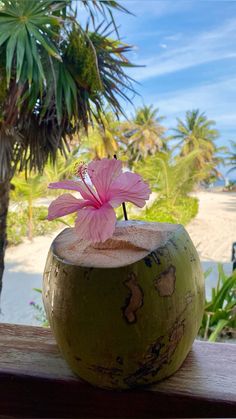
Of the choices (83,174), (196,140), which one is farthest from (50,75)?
(196,140)

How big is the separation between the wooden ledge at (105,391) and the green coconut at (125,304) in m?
0.03

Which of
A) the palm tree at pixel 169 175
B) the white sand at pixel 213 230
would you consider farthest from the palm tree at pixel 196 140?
the white sand at pixel 213 230

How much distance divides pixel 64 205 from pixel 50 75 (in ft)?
4.53

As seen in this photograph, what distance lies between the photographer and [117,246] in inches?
→ 11.5

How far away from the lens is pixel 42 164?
1.78 metres

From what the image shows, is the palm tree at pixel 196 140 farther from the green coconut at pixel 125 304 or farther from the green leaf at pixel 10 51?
the green coconut at pixel 125 304

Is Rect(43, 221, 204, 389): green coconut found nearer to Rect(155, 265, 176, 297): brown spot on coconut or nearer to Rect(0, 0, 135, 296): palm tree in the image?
Rect(155, 265, 176, 297): brown spot on coconut

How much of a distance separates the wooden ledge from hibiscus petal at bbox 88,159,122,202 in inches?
7.2

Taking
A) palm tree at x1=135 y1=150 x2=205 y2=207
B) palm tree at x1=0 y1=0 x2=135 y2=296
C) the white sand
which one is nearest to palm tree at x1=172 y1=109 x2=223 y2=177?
Answer: palm tree at x1=135 y1=150 x2=205 y2=207

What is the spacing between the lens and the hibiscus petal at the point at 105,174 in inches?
12.1

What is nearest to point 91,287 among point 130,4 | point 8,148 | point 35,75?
point 130,4

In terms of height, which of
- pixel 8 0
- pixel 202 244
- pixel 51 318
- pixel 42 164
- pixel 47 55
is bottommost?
pixel 202 244

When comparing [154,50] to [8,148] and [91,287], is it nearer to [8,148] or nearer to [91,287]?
[91,287]

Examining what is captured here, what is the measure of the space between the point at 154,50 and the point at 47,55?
28.1 inches
